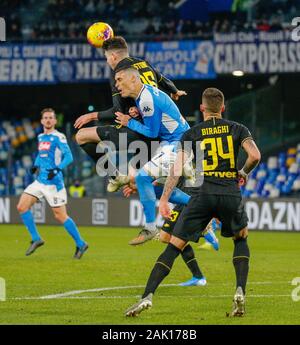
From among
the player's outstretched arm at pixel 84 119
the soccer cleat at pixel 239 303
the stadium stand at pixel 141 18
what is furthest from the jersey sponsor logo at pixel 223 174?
the stadium stand at pixel 141 18

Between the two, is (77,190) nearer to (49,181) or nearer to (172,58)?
(172,58)

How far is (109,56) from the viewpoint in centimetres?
1338

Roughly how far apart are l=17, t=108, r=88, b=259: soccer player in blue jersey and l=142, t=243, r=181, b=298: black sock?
25.2 ft

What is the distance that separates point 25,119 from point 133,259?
18937mm

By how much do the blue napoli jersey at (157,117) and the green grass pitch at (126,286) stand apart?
79.3 inches

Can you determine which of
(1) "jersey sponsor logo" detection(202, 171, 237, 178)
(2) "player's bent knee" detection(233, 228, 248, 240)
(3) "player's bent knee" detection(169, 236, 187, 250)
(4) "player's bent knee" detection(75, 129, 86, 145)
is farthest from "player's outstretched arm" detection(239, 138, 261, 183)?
(4) "player's bent knee" detection(75, 129, 86, 145)

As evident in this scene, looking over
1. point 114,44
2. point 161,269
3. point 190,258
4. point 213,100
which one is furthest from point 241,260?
point 114,44

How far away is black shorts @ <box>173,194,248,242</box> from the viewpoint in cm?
1057

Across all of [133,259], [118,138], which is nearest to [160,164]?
[118,138]

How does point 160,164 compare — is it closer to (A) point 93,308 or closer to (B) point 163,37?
(A) point 93,308

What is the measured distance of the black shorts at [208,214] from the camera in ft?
34.7

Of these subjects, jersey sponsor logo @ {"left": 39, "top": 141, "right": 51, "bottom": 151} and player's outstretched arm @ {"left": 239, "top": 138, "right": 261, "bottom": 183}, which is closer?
player's outstretched arm @ {"left": 239, "top": 138, "right": 261, "bottom": 183}

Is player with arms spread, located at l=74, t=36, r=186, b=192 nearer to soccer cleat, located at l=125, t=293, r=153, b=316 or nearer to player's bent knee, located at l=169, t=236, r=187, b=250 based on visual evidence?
player's bent knee, located at l=169, t=236, r=187, b=250

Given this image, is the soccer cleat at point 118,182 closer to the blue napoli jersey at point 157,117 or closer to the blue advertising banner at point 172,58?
the blue napoli jersey at point 157,117
